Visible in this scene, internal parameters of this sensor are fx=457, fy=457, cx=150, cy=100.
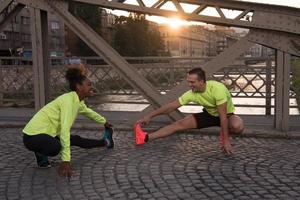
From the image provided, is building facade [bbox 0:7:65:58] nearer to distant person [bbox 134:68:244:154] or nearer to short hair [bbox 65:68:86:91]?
distant person [bbox 134:68:244:154]

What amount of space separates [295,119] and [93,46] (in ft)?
14.3

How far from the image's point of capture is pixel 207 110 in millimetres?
6781

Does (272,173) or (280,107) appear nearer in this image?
(272,173)

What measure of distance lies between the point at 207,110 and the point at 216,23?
6.57ft

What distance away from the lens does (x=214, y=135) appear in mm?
8117

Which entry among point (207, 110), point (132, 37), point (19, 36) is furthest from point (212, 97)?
point (19, 36)

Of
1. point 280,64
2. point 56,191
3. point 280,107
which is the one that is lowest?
point 56,191

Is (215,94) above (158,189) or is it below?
above

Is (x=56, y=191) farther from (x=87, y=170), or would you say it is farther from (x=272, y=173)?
(x=272, y=173)

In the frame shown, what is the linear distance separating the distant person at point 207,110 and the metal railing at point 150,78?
4267mm

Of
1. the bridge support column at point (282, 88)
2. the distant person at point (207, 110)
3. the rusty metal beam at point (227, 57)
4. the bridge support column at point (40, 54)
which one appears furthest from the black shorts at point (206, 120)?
the bridge support column at point (40, 54)

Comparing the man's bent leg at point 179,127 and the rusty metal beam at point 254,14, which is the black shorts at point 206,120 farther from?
the rusty metal beam at point 254,14

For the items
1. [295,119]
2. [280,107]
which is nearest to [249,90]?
[295,119]

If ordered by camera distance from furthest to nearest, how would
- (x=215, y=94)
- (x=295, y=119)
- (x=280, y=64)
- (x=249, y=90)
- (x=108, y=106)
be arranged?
(x=108, y=106), (x=249, y=90), (x=295, y=119), (x=280, y=64), (x=215, y=94)
